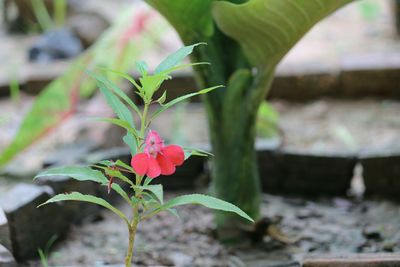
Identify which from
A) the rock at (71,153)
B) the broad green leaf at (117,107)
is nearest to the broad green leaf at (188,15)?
the broad green leaf at (117,107)

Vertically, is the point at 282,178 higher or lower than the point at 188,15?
lower

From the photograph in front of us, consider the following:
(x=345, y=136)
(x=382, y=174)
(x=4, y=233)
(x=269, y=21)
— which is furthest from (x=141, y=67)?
(x=345, y=136)

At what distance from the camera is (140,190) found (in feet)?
3.07

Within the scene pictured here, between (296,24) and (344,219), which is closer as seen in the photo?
(296,24)

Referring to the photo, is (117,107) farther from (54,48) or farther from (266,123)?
(54,48)

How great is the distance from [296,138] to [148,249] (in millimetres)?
846

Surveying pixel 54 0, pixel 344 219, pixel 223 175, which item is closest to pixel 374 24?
pixel 54 0

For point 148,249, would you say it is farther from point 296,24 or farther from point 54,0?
point 54,0

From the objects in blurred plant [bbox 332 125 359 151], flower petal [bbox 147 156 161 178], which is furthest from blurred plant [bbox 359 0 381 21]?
flower petal [bbox 147 156 161 178]

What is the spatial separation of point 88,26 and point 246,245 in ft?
6.93

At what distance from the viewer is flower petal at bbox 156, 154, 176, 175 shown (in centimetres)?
88

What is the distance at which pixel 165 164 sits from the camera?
0.88m

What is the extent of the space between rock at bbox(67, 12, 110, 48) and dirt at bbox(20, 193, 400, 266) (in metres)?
1.72

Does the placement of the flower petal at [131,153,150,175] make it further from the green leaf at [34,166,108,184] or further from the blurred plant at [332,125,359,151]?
the blurred plant at [332,125,359,151]
